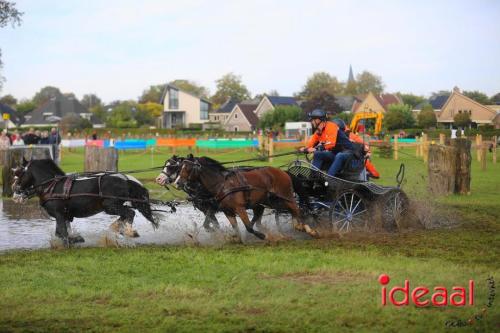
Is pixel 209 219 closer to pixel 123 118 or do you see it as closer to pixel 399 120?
pixel 399 120

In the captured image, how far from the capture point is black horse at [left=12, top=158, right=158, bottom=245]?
11.6 m

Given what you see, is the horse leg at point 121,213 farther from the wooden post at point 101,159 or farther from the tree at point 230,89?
the tree at point 230,89

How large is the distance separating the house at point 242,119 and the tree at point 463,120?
287 feet

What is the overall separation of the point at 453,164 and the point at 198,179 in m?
10.2

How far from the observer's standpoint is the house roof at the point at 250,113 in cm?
10694

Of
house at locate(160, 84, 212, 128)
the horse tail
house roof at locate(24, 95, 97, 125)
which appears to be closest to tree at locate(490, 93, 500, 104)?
the horse tail

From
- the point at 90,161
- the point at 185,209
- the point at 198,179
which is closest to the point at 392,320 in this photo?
the point at 198,179

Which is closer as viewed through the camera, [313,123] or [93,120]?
[313,123]

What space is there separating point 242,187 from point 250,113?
97.4 metres

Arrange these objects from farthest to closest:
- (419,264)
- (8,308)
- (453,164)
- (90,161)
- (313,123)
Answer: (90,161)
(453,164)
(313,123)
(419,264)
(8,308)

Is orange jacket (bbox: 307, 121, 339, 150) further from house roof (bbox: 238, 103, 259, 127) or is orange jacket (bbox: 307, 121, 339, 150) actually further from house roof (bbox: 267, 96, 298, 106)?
house roof (bbox: 267, 96, 298, 106)

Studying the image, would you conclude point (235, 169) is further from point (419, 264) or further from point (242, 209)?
point (419, 264)

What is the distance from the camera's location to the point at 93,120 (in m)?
118

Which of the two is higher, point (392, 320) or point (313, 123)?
point (313, 123)
